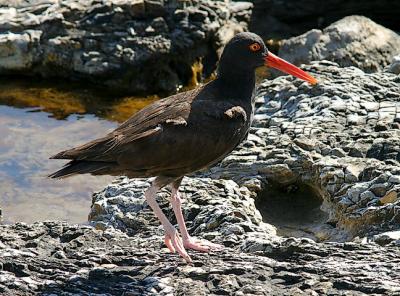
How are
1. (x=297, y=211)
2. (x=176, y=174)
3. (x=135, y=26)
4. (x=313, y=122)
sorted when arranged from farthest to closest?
1. (x=135, y=26)
2. (x=313, y=122)
3. (x=297, y=211)
4. (x=176, y=174)

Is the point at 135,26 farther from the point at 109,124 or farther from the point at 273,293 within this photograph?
the point at 273,293

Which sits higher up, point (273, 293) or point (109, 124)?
point (273, 293)

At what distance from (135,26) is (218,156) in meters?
5.47

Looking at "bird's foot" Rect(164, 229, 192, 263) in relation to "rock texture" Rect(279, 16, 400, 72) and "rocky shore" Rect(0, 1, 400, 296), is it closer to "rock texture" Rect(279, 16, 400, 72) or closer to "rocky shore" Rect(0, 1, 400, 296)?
"rocky shore" Rect(0, 1, 400, 296)

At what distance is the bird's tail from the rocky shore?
1.23ft

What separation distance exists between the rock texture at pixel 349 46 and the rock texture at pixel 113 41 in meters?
1.09

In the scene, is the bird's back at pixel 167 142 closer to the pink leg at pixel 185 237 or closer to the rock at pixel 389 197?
the pink leg at pixel 185 237

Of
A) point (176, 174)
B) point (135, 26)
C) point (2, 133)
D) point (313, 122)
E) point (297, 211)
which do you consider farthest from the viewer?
point (135, 26)

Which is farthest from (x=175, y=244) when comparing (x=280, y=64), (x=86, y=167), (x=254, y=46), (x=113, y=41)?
(x=113, y=41)

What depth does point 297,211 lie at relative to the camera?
7.06 m

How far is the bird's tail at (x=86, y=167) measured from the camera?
5.80m

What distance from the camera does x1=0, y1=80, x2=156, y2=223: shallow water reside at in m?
8.86

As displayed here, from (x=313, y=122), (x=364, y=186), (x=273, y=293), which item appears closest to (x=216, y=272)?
(x=273, y=293)

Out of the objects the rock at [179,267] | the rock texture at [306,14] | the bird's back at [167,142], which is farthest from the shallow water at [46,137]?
the rock texture at [306,14]
